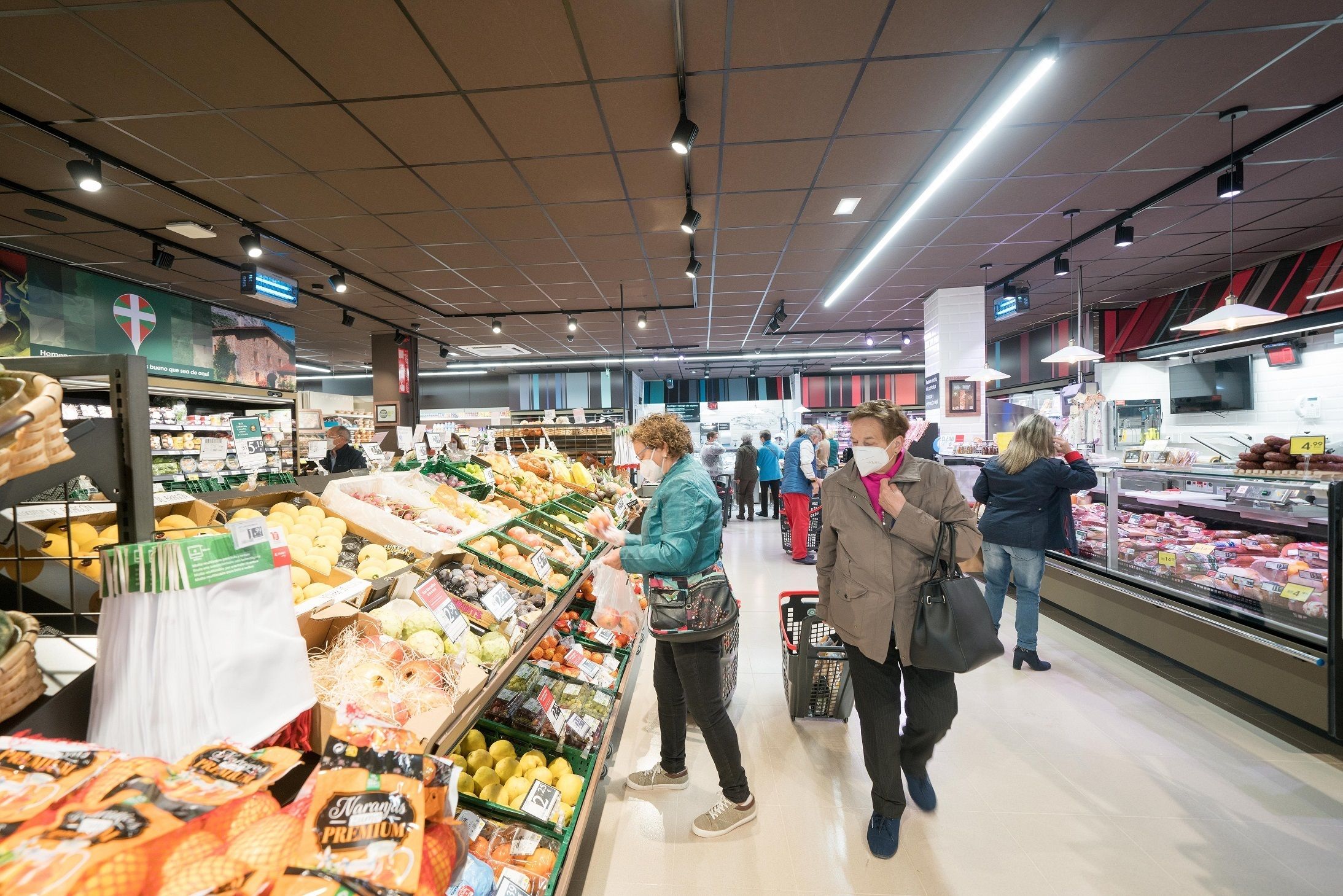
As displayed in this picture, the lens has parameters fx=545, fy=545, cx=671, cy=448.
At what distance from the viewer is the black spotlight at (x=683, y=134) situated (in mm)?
3342

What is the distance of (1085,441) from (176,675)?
9.48 metres

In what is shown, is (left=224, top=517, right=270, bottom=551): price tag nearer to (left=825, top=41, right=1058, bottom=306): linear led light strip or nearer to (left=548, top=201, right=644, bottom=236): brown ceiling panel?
(left=825, top=41, right=1058, bottom=306): linear led light strip

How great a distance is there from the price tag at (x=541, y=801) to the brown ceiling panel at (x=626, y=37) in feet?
11.2

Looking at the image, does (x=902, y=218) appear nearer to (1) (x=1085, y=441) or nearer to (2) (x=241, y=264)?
(1) (x=1085, y=441)

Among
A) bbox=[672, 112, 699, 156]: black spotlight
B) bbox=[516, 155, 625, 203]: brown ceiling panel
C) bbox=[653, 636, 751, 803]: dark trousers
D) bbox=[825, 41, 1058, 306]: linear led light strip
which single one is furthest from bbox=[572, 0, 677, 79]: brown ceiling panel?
bbox=[653, 636, 751, 803]: dark trousers

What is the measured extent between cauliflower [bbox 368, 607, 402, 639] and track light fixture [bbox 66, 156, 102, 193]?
4604 mm

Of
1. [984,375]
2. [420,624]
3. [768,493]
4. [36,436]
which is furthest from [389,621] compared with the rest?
[768,493]

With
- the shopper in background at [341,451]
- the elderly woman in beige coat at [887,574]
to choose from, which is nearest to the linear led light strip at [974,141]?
the elderly woman in beige coat at [887,574]

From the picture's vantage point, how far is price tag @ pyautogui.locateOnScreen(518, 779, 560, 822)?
1.77 m

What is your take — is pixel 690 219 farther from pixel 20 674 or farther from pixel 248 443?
pixel 20 674

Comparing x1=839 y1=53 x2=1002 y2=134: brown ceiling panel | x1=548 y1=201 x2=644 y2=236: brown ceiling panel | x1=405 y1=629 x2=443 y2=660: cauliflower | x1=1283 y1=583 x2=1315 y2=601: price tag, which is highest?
x1=548 y1=201 x2=644 y2=236: brown ceiling panel

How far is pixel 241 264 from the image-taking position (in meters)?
6.34

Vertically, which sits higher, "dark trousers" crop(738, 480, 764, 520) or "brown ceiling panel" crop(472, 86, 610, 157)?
"brown ceiling panel" crop(472, 86, 610, 157)

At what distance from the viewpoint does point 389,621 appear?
1.54 m
